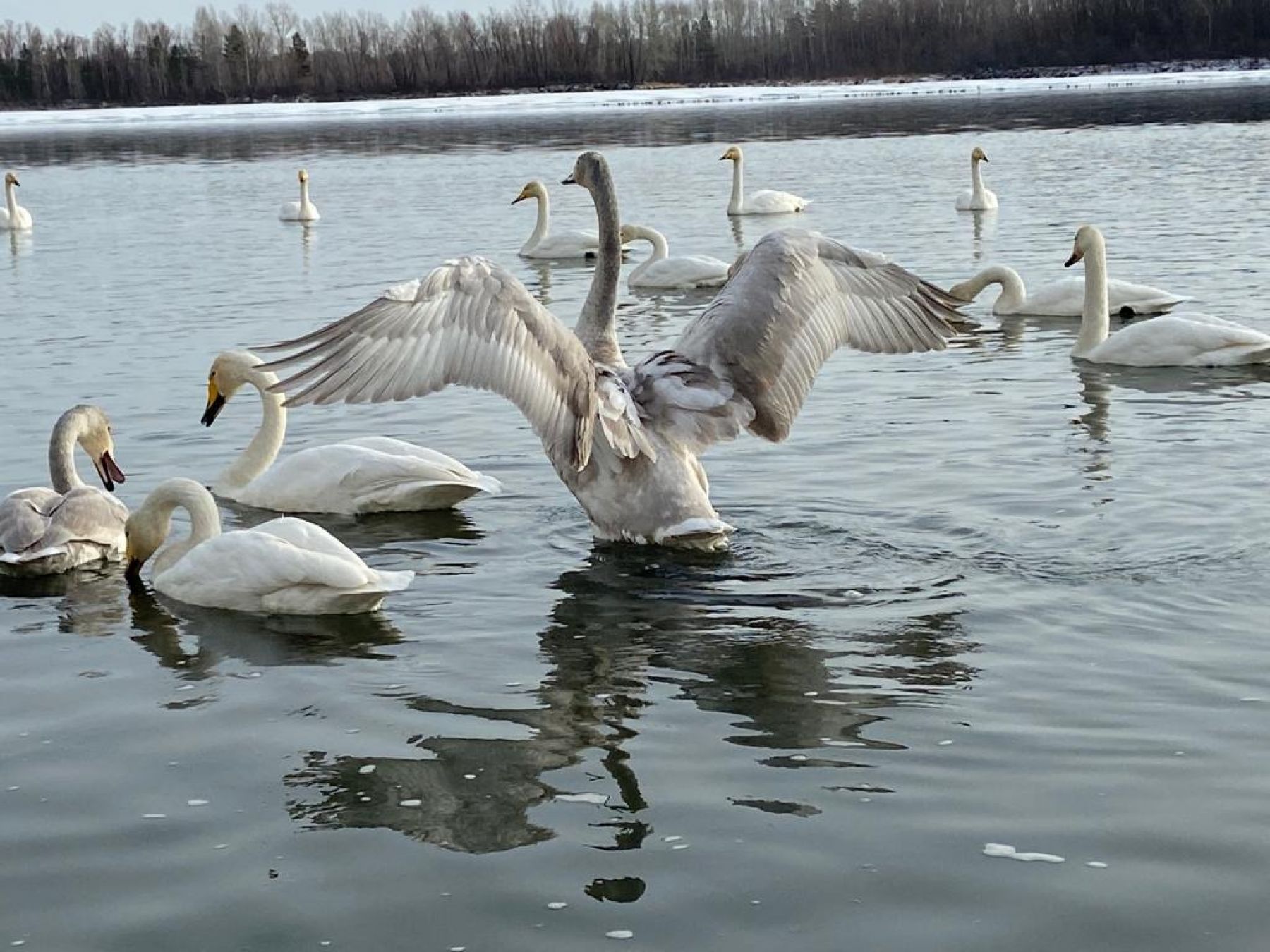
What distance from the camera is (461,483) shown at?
8148 mm

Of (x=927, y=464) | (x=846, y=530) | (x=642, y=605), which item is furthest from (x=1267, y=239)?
(x=642, y=605)

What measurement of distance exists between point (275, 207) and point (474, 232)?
5.96m

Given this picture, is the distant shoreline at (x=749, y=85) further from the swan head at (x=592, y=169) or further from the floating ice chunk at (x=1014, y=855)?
the floating ice chunk at (x=1014, y=855)

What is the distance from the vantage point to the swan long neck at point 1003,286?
45.0 ft

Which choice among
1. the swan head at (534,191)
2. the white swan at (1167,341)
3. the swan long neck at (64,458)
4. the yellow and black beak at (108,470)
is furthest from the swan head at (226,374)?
the swan head at (534,191)

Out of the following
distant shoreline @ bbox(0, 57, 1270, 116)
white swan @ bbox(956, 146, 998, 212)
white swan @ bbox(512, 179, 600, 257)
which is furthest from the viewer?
distant shoreline @ bbox(0, 57, 1270, 116)

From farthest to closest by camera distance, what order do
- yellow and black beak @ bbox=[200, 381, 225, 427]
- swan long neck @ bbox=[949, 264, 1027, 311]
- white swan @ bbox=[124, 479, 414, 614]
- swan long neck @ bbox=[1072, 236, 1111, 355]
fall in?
swan long neck @ bbox=[949, 264, 1027, 311], swan long neck @ bbox=[1072, 236, 1111, 355], yellow and black beak @ bbox=[200, 381, 225, 427], white swan @ bbox=[124, 479, 414, 614]

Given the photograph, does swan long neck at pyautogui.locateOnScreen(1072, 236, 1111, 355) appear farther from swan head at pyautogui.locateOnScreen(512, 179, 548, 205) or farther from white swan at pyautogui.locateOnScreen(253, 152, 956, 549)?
swan head at pyautogui.locateOnScreen(512, 179, 548, 205)

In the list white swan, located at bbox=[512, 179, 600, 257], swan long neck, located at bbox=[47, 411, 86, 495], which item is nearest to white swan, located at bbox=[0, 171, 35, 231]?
white swan, located at bbox=[512, 179, 600, 257]

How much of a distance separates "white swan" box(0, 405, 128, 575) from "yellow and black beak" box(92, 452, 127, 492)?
242 millimetres

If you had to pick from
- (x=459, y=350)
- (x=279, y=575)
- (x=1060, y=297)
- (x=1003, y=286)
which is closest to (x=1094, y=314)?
(x=1060, y=297)

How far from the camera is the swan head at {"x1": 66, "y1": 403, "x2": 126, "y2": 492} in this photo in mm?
8344

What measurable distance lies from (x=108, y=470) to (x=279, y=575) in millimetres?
2233

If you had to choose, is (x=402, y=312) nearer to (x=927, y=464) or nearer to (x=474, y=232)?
(x=927, y=464)
